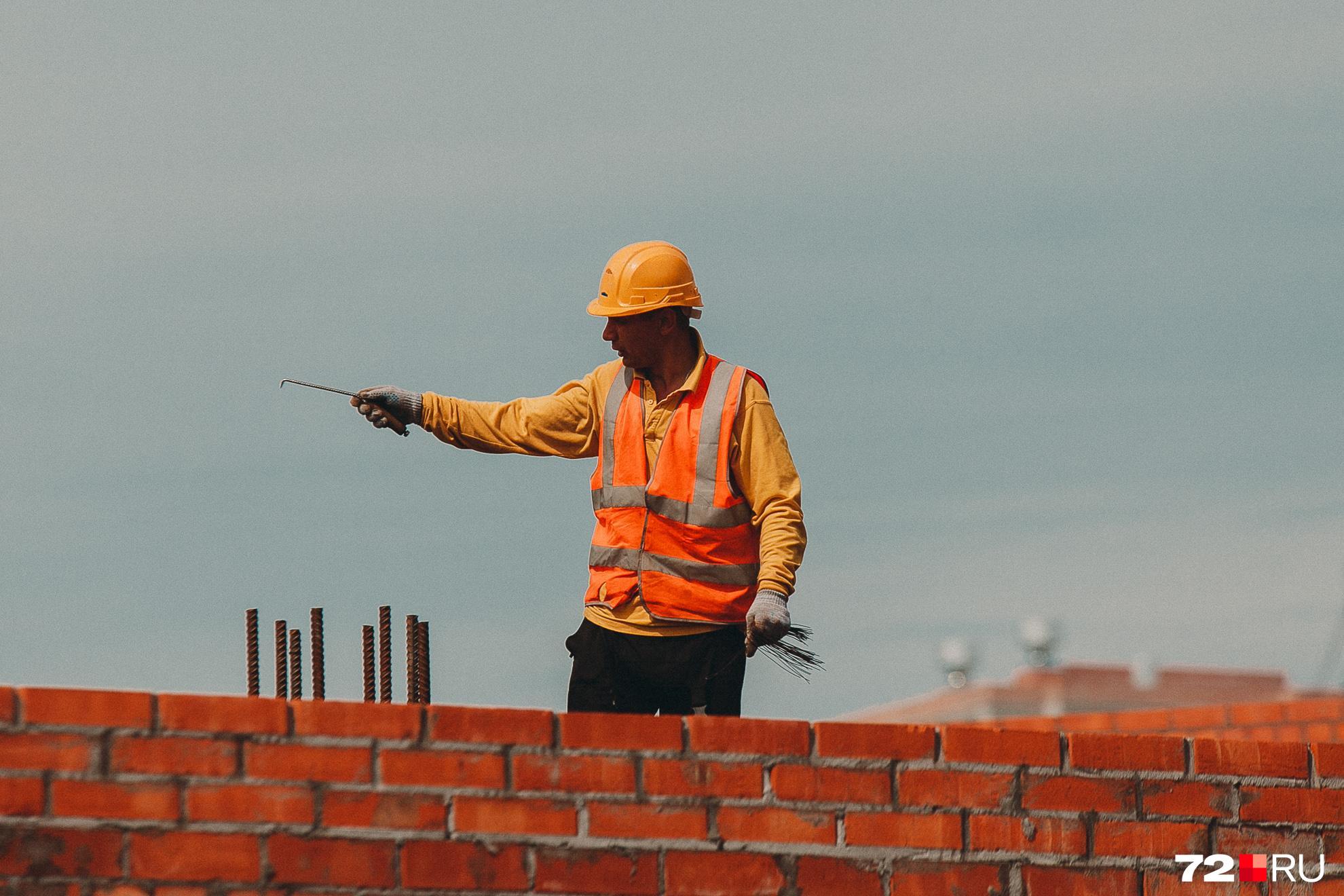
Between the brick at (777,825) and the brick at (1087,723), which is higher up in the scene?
the brick at (1087,723)

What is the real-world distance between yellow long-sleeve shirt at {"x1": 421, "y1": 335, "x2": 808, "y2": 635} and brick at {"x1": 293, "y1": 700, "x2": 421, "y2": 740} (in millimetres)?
955

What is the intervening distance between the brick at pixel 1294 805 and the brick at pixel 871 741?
35.4 inches

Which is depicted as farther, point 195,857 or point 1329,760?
point 1329,760

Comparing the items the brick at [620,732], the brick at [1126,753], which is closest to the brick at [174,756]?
the brick at [620,732]

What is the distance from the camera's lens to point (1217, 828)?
505 centimetres

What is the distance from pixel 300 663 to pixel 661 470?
3.40ft

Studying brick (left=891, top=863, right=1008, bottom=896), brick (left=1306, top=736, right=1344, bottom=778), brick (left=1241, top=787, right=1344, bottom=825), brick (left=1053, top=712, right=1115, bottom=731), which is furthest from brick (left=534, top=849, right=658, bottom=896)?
brick (left=1053, top=712, right=1115, bottom=731)

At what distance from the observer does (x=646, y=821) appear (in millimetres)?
4547

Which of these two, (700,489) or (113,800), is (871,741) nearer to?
(700,489)

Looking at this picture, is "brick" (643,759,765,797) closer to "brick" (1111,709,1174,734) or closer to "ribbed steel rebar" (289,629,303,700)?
"ribbed steel rebar" (289,629,303,700)

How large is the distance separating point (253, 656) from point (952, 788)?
175 centimetres

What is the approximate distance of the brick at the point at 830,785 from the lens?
4656mm

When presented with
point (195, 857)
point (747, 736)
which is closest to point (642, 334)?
point (747, 736)

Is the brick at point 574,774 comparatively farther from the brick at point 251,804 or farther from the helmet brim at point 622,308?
the helmet brim at point 622,308
